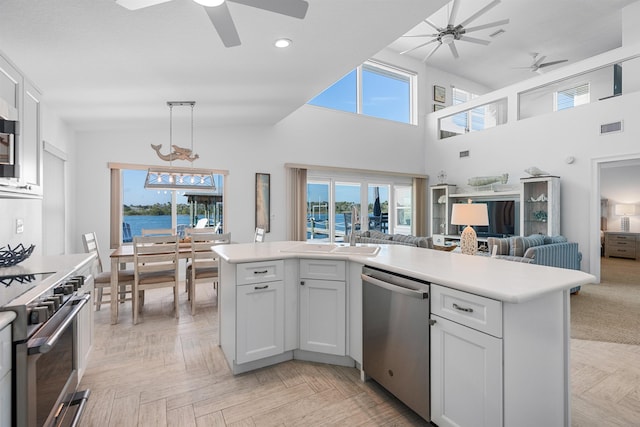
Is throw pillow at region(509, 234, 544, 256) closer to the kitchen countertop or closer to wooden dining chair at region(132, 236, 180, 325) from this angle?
the kitchen countertop

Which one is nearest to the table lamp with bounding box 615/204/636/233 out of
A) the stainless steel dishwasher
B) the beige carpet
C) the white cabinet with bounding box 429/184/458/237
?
the beige carpet

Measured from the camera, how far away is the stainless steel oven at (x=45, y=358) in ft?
3.80

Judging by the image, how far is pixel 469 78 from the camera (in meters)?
8.87

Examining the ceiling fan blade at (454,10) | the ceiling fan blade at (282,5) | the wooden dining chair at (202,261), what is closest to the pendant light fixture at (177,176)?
the wooden dining chair at (202,261)

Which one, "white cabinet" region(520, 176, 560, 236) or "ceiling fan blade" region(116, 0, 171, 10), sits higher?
"ceiling fan blade" region(116, 0, 171, 10)

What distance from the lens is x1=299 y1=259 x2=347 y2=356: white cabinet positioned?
235cm

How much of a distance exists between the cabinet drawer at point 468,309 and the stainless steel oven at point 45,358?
5.62 feet

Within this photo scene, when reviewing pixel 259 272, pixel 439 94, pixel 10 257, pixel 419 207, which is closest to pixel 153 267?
pixel 10 257

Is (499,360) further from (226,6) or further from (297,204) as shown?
(297,204)

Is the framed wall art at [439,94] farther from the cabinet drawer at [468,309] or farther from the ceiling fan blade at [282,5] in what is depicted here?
the cabinet drawer at [468,309]

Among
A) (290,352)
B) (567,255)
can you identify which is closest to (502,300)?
(290,352)

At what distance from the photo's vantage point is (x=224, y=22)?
179 centimetres

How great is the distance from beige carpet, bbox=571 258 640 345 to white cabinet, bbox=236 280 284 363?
279 cm

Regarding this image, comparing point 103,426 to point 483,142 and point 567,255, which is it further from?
point 483,142
